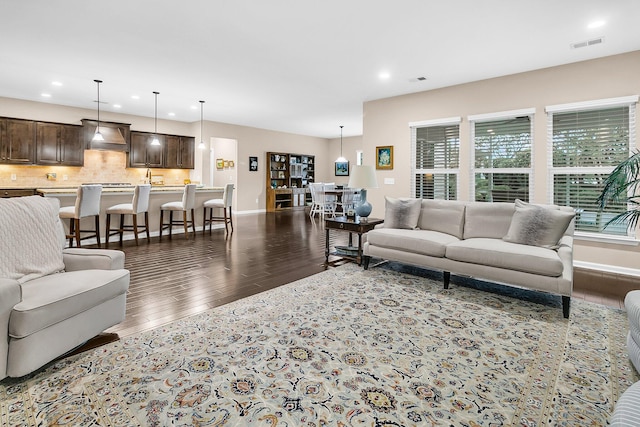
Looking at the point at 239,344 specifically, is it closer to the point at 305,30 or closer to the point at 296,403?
the point at 296,403

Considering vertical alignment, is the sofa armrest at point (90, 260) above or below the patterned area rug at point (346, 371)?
above

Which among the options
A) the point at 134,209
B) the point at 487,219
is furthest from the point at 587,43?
the point at 134,209

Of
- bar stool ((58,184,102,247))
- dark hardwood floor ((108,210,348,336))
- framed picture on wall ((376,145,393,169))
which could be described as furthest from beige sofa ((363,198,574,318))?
bar stool ((58,184,102,247))

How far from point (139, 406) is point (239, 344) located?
2.40ft

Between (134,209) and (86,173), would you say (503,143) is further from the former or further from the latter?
(86,173)

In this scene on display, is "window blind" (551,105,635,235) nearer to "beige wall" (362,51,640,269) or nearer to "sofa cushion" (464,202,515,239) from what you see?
"beige wall" (362,51,640,269)

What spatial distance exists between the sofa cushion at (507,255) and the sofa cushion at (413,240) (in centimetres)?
13

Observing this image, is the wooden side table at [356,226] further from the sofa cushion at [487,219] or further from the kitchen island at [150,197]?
the kitchen island at [150,197]

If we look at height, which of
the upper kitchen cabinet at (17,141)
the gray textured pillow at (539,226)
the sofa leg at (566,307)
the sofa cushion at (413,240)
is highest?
the upper kitchen cabinet at (17,141)

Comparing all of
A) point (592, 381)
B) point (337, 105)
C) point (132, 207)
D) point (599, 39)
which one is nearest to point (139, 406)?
point (592, 381)

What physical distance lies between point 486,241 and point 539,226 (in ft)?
1.66

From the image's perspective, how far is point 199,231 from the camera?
23.6ft

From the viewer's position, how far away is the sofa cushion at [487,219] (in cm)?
377

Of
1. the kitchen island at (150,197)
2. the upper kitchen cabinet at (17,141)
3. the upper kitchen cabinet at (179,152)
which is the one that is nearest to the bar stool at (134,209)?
the kitchen island at (150,197)
